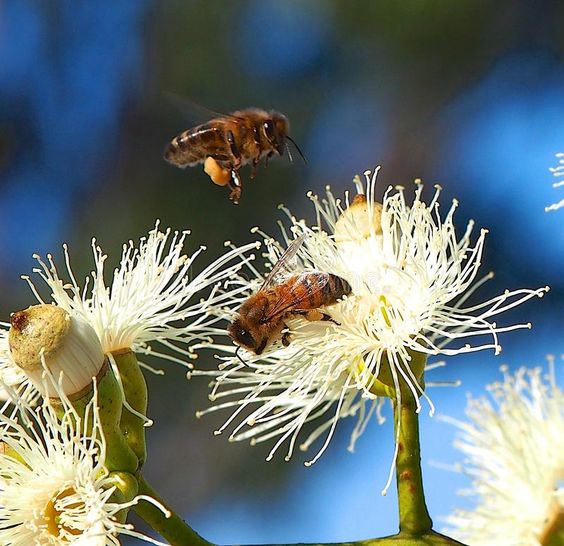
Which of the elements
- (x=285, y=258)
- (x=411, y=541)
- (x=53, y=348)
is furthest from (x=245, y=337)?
(x=411, y=541)

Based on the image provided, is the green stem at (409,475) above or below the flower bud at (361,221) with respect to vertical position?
below

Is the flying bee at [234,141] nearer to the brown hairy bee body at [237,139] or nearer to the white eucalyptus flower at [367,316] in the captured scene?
the brown hairy bee body at [237,139]

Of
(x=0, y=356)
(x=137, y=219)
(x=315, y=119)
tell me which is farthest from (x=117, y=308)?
(x=315, y=119)

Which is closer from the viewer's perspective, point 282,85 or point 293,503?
point 293,503

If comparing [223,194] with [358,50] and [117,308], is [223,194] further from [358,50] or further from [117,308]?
[117,308]

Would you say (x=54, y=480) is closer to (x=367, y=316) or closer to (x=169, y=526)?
(x=169, y=526)

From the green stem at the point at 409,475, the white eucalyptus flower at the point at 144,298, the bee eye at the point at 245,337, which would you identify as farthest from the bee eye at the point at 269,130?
the green stem at the point at 409,475
